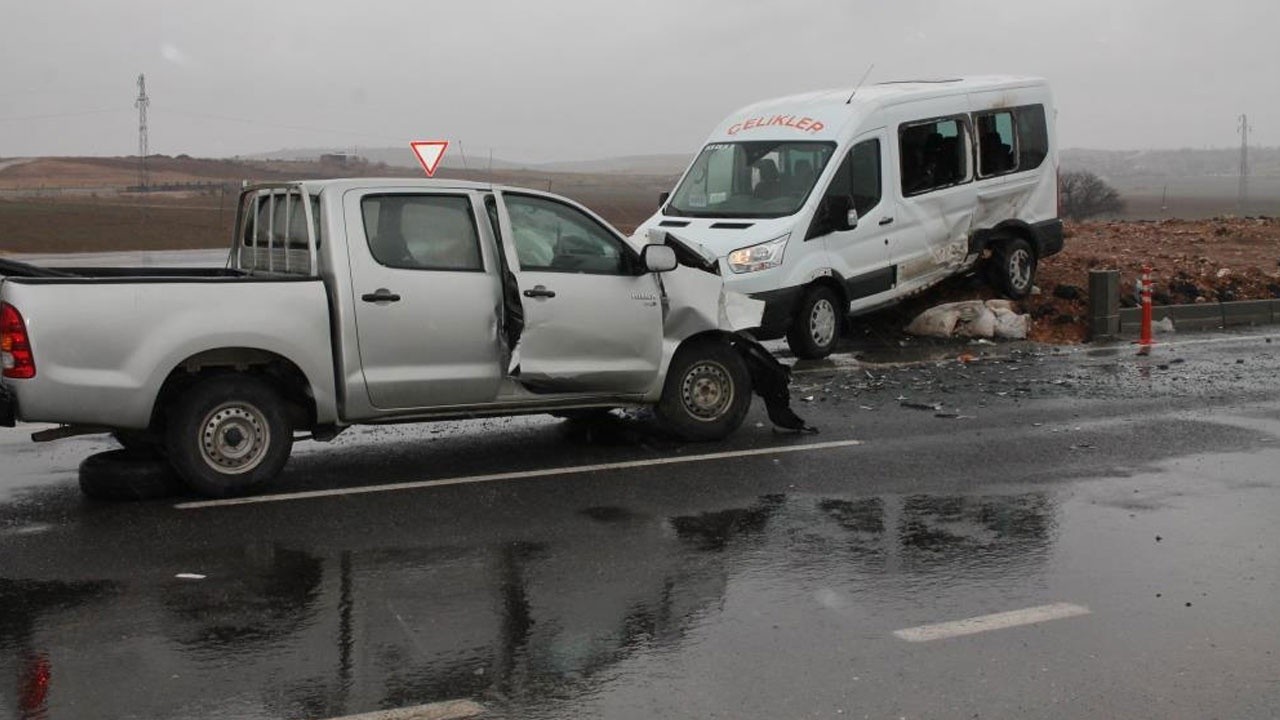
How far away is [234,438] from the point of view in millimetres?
8195

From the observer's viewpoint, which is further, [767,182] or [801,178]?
[767,182]

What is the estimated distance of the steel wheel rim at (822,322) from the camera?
14539 mm

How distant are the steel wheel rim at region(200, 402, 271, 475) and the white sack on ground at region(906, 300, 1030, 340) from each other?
9.95 meters

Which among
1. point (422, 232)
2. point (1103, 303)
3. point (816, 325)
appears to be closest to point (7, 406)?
point (422, 232)

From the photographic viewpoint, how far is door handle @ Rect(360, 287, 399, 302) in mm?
8380

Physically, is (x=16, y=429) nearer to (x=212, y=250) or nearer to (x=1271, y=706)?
(x=1271, y=706)

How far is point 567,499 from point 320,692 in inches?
133

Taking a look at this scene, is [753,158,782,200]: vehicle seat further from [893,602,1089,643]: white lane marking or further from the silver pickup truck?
[893,602,1089,643]: white lane marking

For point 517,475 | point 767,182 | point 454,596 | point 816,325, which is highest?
point 767,182

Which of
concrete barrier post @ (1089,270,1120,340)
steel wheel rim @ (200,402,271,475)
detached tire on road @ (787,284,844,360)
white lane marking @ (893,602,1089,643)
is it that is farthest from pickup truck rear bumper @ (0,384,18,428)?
concrete barrier post @ (1089,270,1120,340)

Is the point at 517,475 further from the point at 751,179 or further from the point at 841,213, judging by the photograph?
the point at 751,179

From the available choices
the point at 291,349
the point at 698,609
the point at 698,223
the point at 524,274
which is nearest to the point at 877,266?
the point at 698,223

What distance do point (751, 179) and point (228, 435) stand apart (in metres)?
8.12

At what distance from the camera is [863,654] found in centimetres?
544
